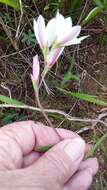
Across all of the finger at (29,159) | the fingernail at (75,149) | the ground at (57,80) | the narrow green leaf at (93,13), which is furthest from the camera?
the ground at (57,80)

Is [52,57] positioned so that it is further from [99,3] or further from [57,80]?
[57,80]

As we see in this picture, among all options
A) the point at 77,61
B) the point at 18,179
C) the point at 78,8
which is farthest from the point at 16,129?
the point at 78,8

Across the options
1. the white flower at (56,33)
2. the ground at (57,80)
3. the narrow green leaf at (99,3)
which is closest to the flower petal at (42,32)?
the white flower at (56,33)

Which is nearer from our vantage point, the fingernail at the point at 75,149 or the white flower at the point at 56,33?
the white flower at the point at 56,33

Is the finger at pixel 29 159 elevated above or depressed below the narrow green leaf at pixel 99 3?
below

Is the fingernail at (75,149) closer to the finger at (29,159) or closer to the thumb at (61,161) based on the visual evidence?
the thumb at (61,161)

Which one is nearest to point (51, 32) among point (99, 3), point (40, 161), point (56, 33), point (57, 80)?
point (56, 33)

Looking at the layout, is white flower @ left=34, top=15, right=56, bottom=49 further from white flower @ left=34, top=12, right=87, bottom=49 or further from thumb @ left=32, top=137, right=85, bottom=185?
thumb @ left=32, top=137, right=85, bottom=185
